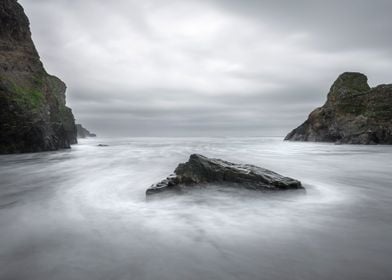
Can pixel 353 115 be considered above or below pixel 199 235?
above

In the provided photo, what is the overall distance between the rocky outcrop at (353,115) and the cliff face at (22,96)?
60.4 m

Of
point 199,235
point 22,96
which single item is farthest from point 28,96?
point 199,235

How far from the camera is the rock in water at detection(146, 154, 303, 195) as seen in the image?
9422mm

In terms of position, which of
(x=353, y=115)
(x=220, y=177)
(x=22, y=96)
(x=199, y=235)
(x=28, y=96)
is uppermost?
(x=353, y=115)

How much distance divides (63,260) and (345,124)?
72.1 m

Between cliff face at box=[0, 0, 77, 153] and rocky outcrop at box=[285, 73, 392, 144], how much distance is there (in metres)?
60.4

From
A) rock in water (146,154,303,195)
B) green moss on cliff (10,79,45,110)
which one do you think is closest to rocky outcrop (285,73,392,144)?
rock in water (146,154,303,195)

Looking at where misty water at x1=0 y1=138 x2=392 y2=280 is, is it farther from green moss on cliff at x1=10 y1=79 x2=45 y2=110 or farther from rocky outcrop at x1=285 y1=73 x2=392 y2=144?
rocky outcrop at x1=285 y1=73 x2=392 y2=144

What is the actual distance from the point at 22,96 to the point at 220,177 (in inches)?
1232

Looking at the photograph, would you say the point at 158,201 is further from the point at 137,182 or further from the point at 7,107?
the point at 7,107

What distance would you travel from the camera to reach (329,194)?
9.57 metres

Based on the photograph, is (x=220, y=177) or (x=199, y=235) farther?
(x=220, y=177)

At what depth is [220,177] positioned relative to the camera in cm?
1005

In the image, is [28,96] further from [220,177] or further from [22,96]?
[220,177]
